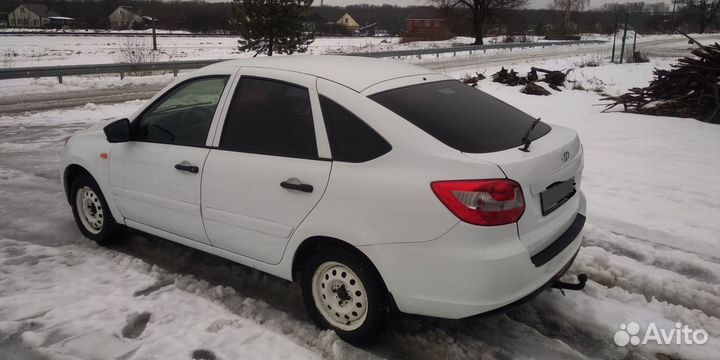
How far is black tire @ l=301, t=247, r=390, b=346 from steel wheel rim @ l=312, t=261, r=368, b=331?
0.08ft

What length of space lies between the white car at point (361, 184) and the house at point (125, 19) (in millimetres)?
74035

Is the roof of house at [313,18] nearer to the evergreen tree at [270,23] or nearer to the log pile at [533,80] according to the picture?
the evergreen tree at [270,23]

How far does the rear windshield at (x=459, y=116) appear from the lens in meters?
2.90

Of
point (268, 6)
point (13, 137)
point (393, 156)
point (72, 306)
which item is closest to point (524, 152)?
point (393, 156)

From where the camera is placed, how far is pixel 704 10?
35.9 metres

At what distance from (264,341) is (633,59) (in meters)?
20.9

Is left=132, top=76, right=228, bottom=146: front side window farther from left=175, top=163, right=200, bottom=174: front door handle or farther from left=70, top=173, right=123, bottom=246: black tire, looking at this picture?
left=70, top=173, right=123, bottom=246: black tire

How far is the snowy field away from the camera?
3090 mm

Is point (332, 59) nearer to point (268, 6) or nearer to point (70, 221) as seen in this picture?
point (70, 221)

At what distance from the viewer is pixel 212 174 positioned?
3.46 m

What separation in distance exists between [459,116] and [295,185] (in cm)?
108

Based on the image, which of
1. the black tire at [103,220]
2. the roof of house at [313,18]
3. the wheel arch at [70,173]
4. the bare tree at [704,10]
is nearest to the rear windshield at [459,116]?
the black tire at [103,220]

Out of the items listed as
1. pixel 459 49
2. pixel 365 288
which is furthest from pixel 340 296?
pixel 459 49

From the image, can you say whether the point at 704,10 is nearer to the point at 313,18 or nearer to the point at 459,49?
the point at 459,49
